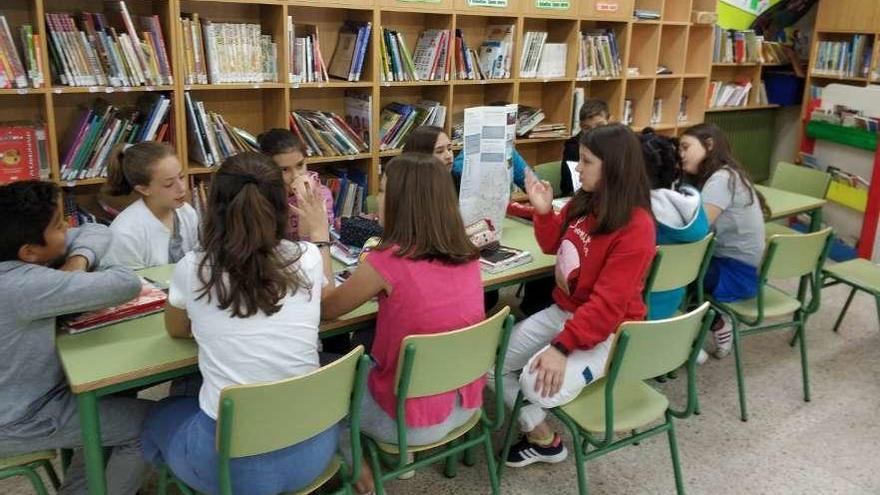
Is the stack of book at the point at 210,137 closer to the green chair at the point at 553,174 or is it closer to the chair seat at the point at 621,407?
the green chair at the point at 553,174

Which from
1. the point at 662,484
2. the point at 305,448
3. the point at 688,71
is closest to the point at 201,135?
the point at 305,448

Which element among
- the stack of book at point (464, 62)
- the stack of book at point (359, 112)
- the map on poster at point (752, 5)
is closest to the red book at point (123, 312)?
the stack of book at point (359, 112)

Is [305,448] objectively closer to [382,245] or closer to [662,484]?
[382,245]

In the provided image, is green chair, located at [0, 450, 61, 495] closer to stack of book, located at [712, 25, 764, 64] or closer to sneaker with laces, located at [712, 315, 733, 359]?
sneaker with laces, located at [712, 315, 733, 359]

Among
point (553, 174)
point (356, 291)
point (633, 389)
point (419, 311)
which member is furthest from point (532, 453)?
point (553, 174)

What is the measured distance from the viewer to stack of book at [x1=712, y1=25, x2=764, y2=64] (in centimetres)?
566

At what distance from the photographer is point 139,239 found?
247 centimetres

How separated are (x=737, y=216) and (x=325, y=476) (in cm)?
223

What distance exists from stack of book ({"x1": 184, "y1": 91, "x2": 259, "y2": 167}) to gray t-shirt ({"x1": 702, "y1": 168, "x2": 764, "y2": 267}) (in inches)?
85.0

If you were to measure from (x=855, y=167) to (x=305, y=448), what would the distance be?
193 inches

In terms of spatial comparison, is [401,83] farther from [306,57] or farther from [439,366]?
[439,366]

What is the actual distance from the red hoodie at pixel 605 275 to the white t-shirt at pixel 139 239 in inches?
51.6

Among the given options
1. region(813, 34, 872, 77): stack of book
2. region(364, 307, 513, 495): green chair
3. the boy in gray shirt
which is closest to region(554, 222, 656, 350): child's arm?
region(364, 307, 513, 495): green chair

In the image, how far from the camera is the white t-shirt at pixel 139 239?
2.44 metres
